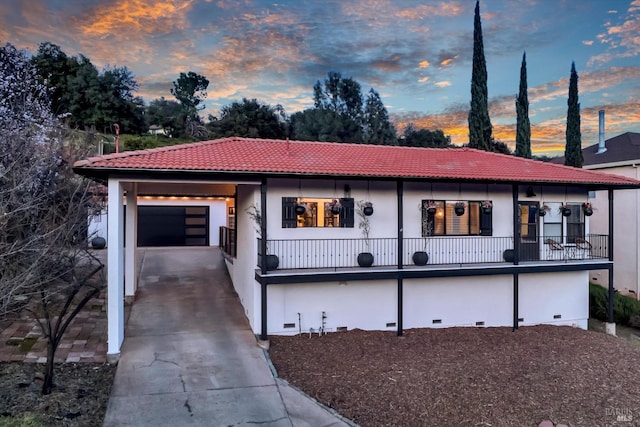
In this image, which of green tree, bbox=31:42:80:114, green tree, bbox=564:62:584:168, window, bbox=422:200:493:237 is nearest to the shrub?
window, bbox=422:200:493:237

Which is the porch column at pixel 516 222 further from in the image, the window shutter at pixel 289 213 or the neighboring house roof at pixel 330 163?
the window shutter at pixel 289 213

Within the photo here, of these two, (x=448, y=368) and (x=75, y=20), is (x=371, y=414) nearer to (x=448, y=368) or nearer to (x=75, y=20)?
(x=448, y=368)

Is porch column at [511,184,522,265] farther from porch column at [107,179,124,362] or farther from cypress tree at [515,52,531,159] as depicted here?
cypress tree at [515,52,531,159]

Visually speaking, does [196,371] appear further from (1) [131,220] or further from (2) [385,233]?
(1) [131,220]

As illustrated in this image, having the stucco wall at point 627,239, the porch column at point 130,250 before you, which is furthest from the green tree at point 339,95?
the porch column at point 130,250

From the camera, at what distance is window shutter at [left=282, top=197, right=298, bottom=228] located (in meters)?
11.3

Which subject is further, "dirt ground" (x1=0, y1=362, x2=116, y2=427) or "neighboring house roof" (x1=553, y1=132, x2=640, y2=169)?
"neighboring house roof" (x1=553, y1=132, x2=640, y2=169)

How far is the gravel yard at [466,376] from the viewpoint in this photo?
23.1 ft

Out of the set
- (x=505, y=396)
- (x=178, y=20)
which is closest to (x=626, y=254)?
(x=505, y=396)

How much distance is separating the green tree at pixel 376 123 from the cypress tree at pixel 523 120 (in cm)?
1184

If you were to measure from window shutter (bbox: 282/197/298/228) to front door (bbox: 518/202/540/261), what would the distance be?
7.50 metres

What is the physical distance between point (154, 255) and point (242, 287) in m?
8.22

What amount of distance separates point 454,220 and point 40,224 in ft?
35.6

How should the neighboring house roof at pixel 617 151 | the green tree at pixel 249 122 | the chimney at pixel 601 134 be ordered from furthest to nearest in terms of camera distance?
the green tree at pixel 249 122 < the chimney at pixel 601 134 < the neighboring house roof at pixel 617 151
